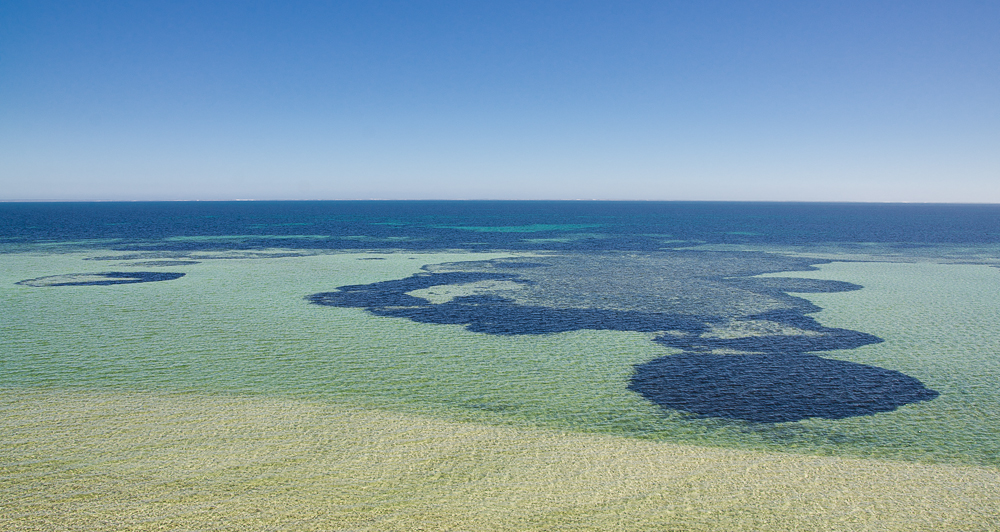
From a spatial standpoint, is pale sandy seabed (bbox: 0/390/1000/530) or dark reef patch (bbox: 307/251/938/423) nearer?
pale sandy seabed (bbox: 0/390/1000/530)

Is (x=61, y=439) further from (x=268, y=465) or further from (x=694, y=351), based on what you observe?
(x=694, y=351)

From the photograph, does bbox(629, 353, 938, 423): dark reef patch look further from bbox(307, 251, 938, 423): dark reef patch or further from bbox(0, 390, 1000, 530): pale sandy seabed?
bbox(0, 390, 1000, 530): pale sandy seabed

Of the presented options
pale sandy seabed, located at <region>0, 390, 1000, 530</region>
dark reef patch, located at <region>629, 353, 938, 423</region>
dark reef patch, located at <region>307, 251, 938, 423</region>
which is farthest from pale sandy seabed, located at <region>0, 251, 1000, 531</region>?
dark reef patch, located at <region>307, 251, 938, 423</region>

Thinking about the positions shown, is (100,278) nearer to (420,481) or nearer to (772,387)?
(420,481)

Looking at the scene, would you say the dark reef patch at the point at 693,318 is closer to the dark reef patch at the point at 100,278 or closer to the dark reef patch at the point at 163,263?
the dark reef patch at the point at 100,278

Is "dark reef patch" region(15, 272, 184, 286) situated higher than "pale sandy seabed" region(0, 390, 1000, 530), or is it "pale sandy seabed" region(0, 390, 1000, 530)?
"dark reef patch" region(15, 272, 184, 286)

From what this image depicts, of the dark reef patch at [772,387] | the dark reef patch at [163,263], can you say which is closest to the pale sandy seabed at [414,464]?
the dark reef patch at [772,387]
